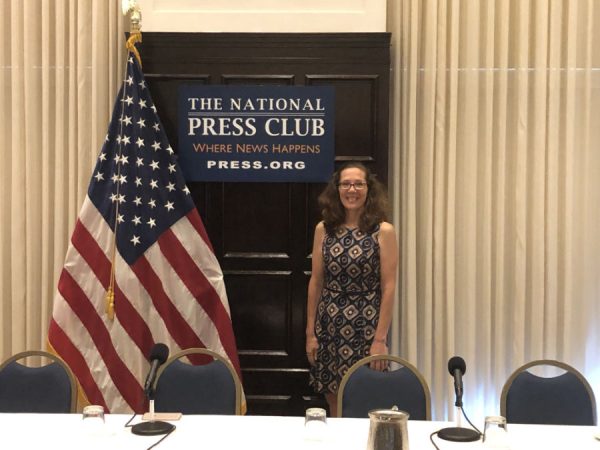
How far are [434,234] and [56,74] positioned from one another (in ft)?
9.41

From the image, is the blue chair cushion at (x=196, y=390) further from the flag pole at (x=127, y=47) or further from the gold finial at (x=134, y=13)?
the gold finial at (x=134, y=13)

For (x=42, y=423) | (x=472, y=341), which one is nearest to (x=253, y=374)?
(x=472, y=341)

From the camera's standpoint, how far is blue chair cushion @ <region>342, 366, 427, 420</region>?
3.81 metres

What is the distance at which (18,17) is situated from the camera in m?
5.23

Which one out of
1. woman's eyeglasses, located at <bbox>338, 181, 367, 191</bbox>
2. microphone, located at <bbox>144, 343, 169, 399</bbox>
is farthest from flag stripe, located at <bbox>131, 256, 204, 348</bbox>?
microphone, located at <bbox>144, 343, 169, 399</bbox>

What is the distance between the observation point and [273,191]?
516 cm

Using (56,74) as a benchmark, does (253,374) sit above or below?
below

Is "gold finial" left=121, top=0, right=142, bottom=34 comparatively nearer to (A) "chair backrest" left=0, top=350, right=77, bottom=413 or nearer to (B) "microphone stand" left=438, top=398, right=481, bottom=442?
(A) "chair backrest" left=0, top=350, right=77, bottom=413

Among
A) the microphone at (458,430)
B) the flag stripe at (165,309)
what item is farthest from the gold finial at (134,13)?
the microphone at (458,430)

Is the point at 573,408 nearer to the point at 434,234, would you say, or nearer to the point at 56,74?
the point at 434,234

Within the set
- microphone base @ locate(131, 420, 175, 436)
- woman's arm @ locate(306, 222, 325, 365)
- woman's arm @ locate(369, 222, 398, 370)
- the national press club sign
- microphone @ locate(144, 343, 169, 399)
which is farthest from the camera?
the national press club sign

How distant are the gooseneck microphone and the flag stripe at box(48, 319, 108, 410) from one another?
63.0 inches

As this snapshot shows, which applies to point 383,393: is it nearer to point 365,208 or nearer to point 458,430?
point 458,430

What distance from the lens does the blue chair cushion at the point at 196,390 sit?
152 inches
